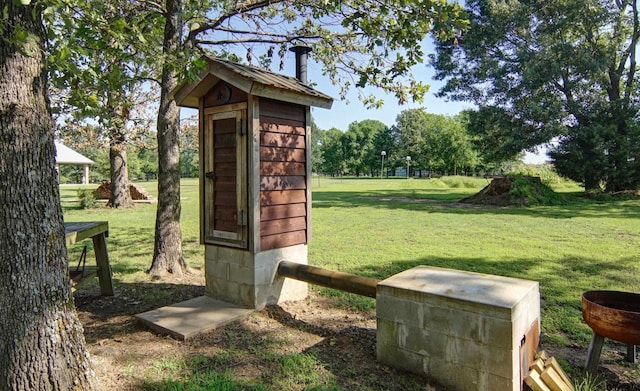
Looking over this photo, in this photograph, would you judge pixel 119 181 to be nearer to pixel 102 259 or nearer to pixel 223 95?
pixel 102 259

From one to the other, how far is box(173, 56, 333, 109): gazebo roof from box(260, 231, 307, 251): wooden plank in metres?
1.47

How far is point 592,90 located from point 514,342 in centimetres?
1836

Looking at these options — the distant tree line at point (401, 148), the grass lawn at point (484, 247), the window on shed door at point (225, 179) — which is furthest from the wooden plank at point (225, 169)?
the distant tree line at point (401, 148)

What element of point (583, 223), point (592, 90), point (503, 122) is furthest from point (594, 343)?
point (592, 90)

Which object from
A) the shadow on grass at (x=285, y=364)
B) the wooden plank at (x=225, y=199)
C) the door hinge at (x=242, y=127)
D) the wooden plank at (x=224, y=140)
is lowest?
the shadow on grass at (x=285, y=364)

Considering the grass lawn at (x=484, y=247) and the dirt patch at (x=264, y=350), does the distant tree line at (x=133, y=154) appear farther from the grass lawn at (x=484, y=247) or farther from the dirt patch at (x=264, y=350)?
the dirt patch at (x=264, y=350)

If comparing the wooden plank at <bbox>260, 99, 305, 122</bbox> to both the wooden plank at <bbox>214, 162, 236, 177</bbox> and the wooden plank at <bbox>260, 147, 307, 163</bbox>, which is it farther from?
the wooden plank at <bbox>214, 162, 236, 177</bbox>

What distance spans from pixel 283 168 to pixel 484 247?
464cm

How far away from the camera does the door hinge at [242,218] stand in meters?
4.05

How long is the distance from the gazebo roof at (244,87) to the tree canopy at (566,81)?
47.2ft

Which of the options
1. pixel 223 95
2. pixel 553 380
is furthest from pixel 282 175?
pixel 553 380

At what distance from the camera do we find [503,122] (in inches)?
663

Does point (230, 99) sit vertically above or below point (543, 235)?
above

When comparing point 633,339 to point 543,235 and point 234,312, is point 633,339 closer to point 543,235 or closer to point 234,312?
point 234,312
